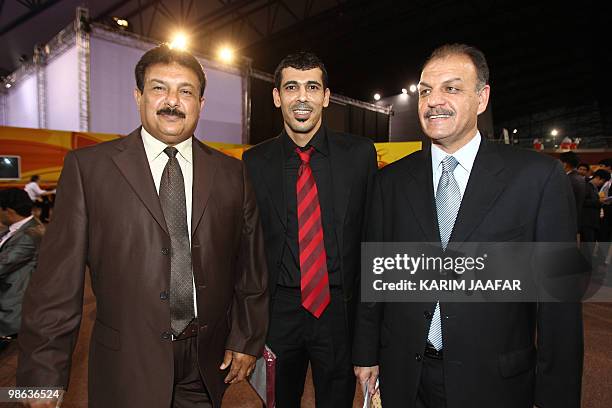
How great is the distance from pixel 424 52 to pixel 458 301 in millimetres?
12326

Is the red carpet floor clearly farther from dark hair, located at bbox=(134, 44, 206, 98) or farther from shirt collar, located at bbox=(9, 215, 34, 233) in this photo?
dark hair, located at bbox=(134, 44, 206, 98)

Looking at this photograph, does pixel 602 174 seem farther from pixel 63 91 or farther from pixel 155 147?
pixel 63 91

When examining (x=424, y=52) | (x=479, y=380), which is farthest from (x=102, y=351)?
(x=424, y=52)

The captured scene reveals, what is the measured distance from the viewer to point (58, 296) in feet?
4.72

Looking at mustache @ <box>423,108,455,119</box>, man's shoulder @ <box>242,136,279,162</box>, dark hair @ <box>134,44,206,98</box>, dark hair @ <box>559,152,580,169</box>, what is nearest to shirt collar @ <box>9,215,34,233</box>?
man's shoulder @ <box>242,136,279,162</box>

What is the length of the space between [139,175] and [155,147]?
0.53ft

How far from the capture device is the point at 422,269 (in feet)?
5.28

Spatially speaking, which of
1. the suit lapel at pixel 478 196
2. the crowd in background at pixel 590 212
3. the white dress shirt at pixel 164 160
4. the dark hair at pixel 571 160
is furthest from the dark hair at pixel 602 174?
the white dress shirt at pixel 164 160

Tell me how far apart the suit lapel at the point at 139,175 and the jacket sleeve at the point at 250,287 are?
0.45m

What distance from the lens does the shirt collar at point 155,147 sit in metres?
1.62

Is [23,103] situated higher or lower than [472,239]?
higher

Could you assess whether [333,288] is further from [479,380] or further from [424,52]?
[424,52]

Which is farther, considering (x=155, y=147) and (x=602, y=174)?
(x=602, y=174)

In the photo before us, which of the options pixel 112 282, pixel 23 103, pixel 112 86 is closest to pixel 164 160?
pixel 112 282
